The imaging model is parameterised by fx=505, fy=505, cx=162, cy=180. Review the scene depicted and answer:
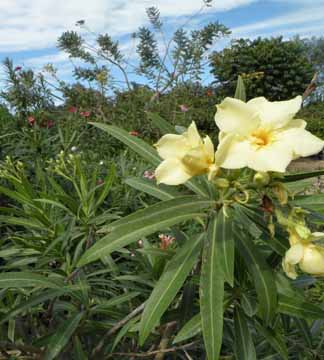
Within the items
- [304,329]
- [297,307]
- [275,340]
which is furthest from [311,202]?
[304,329]

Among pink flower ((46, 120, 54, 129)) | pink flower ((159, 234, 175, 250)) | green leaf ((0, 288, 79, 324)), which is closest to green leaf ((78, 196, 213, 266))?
green leaf ((0, 288, 79, 324))

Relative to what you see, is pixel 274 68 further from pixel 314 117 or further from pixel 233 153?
pixel 233 153

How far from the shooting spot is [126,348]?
1.57 metres

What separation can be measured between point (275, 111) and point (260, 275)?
1.03 feet

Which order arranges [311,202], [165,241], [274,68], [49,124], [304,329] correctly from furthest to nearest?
[274,68] < [49,124] < [165,241] < [304,329] < [311,202]

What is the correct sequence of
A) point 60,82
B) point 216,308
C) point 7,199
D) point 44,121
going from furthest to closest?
point 60,82 < point 44,121 < point 7,199 < point 216,308

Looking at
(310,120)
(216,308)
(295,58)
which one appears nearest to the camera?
(216,308)

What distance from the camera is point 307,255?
2.93ft

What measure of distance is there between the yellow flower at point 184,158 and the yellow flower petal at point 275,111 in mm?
101

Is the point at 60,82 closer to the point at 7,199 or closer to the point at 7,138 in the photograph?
the point at 7,138

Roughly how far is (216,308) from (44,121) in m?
3.53

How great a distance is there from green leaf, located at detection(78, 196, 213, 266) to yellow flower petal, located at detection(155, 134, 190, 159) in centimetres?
10

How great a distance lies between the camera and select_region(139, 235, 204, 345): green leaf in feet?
2.94

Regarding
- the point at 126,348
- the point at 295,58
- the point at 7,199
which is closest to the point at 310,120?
the point at 295,58
